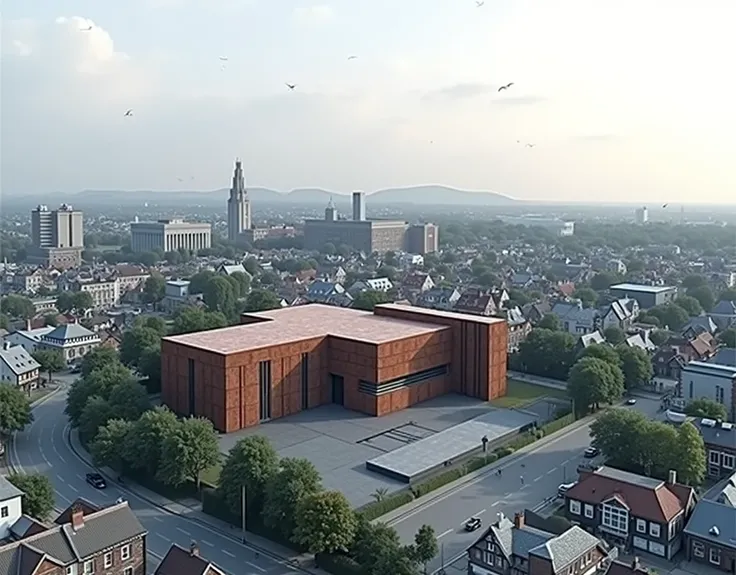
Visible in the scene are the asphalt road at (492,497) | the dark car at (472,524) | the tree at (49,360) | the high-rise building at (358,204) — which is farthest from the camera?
the high-rise building at (358,204)

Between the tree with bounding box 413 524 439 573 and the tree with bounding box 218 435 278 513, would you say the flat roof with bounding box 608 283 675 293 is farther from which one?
the tree with bounding box 413 524 439 573

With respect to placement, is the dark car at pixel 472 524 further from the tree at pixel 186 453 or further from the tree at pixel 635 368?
the tree at pixel 635 368

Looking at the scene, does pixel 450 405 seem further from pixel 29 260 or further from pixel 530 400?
pixel 29 260

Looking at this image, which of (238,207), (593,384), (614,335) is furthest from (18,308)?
(238,207)

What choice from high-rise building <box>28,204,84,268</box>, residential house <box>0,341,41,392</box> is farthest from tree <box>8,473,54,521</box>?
high-rise building <box>28,204,84,268</box>

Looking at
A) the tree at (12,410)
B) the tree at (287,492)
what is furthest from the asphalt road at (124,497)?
the tree at (287,492)

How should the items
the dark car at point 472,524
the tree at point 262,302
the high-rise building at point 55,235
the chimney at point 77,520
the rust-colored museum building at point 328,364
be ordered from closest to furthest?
1. the chimney at point 77,520
2. the dark car at point 472,524
3. the rust-colored museum building at point 328,364
4. the tree at point 262,302
5. the high-rise building at point 55,235
